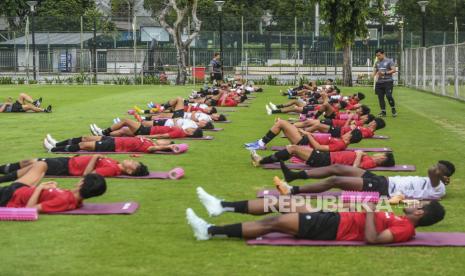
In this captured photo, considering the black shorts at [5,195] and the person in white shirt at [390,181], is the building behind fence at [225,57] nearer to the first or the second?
the person in white shirt at [390,181]

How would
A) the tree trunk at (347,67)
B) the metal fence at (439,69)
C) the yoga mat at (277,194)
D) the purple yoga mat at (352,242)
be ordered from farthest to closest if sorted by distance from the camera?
the tree trunk at (347,67), the metal fence at (439,69), the yoga mat at (277,194), the purple yoga mat at (352,242)

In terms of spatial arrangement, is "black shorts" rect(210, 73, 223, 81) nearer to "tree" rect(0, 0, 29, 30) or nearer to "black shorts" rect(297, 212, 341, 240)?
"black shorts" rect(297, 212, 341, 240)

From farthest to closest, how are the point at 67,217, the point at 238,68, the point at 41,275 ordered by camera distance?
the point at 238,68
the point at 67,217
the point at 41,275

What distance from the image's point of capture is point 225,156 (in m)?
14.8

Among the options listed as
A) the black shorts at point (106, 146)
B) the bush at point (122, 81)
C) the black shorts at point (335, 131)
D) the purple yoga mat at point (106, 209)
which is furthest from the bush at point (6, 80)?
the purple yoga mat at point (106, 209)

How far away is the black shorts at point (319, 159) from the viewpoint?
40.5 ft

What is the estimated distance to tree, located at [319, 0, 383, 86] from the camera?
43.3 meters

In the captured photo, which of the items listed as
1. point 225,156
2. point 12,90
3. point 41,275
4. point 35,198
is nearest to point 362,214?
point 41,275

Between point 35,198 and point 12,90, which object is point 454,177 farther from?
point 12,90

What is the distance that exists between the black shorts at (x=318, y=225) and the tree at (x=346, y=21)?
3645cm

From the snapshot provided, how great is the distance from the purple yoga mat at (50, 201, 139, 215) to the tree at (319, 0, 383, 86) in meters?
35.3

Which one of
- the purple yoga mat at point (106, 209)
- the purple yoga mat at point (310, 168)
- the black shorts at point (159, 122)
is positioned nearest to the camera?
the purple yoga mat at point (106, 209)

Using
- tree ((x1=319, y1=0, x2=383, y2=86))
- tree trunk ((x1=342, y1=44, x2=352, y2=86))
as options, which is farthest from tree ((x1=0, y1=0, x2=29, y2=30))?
tree trunk ((x1=342, y1=44, x2=352, y2=86))

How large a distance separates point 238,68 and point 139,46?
299 inches
